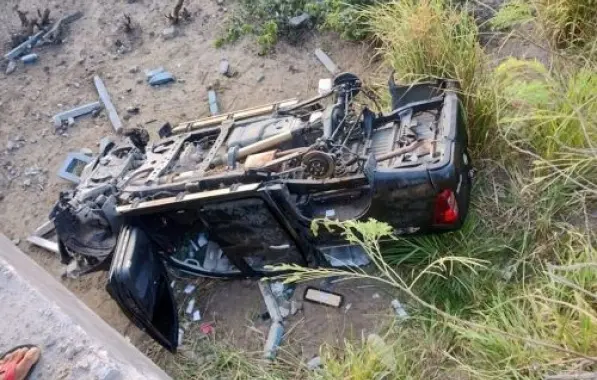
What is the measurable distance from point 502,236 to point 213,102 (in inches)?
129

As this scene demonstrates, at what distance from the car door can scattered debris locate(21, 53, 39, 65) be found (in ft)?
13.4

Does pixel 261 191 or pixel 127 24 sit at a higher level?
pixel 261 191

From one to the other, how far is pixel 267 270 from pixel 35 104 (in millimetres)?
3955

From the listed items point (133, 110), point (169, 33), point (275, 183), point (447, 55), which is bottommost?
point (133, 110)

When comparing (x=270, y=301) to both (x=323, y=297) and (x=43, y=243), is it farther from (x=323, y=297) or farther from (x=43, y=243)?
(x=43, y=243)

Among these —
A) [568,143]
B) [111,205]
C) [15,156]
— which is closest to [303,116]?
[111,205]

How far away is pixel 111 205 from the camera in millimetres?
4285

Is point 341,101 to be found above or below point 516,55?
above

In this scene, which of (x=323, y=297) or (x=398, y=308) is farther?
(x=323, y=297)

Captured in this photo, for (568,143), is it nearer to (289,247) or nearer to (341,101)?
(341,101)

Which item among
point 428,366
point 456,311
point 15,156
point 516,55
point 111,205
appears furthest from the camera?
point 15,156

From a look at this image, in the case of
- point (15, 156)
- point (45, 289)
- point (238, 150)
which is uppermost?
point (238, 150)

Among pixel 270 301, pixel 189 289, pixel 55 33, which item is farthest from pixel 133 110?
pixel 270 301

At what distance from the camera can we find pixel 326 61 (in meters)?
6.34
